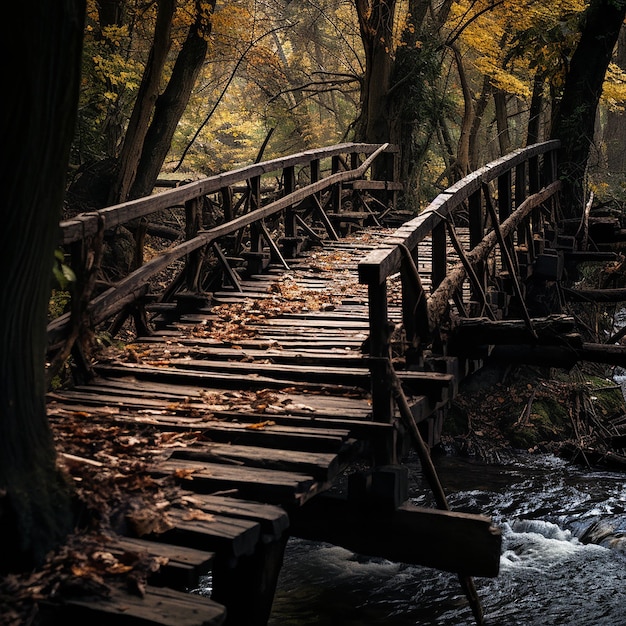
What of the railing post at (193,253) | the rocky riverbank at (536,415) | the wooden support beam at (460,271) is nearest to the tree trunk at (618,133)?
the rocky riverbank at (536,415)

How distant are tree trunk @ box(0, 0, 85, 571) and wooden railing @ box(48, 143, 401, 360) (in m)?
2.16

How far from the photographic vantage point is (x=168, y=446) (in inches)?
204

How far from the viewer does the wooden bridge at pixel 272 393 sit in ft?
14.3

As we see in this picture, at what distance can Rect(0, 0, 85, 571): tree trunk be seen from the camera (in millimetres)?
3617

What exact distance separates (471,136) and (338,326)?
1674 centimetres

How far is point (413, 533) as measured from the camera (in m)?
5.43

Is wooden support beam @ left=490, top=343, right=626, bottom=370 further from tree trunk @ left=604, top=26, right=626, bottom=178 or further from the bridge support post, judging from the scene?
tree trunk @ left=604, top=26, right=626, bottom=178

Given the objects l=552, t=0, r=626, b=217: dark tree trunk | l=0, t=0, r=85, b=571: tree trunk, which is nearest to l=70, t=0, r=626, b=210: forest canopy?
l=552, t=0, r=626, b=217: dark tree trunk

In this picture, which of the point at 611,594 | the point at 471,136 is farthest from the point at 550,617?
the point at 471,136

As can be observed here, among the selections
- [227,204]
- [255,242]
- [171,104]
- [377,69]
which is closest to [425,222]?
[227,204]

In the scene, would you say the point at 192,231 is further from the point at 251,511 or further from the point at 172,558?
the point at 172,558

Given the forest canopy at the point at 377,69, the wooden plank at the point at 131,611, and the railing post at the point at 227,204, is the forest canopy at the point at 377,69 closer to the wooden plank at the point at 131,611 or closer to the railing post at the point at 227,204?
the railing post at the point at 227,204

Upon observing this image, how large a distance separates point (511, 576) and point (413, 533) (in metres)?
4.24

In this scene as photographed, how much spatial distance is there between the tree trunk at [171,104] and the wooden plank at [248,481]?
419 inches
